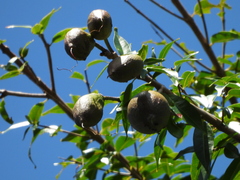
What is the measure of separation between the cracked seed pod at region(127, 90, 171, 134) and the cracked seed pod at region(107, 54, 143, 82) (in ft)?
0.26

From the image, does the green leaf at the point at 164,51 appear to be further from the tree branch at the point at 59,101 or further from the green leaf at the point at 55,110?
the green leaf at the point at 55,110

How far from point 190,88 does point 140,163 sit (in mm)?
622

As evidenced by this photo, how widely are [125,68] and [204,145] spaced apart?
0.38 m

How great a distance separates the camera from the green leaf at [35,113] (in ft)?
7.32

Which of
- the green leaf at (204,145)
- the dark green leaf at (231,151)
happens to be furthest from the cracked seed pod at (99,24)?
the dark green leaf at (231,151)

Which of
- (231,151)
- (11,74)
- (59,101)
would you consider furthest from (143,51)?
(11,74)

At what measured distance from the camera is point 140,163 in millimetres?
2303

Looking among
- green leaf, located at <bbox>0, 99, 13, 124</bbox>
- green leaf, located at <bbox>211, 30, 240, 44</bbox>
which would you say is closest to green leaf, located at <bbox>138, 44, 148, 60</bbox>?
green leaf, located at <bbox>0, 99, 13, 124</bbox>

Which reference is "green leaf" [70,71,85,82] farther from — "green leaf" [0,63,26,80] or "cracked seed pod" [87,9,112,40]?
"cracked seed pod" [87,9,112,40]

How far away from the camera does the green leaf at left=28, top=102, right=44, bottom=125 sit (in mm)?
2230

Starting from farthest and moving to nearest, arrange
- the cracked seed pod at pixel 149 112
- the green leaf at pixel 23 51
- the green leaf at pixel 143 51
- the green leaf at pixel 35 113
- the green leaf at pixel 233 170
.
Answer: the green leaf at pixel 35 113, the green leaf at pixel 23 51, the green leaf at pixel 233 170, the green leaf at pixel 143 51, the cracked seed pod at pixel 149 112

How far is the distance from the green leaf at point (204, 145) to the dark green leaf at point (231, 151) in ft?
0.46

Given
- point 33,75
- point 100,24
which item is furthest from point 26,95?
point 100,24

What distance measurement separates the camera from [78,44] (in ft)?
4.13
